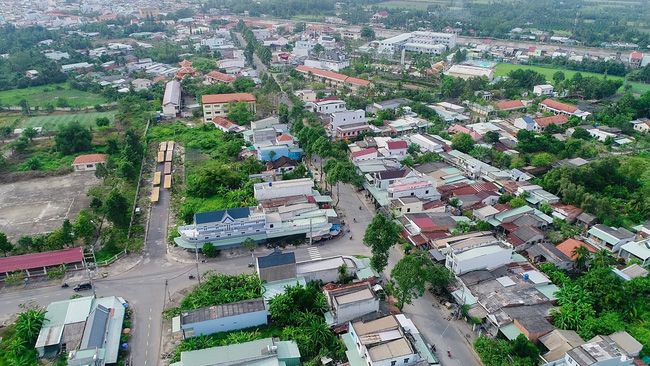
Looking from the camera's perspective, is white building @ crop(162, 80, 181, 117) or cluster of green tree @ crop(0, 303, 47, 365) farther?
white building @ crop(162, 80, 181, 117)

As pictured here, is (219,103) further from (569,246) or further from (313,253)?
(569,246)

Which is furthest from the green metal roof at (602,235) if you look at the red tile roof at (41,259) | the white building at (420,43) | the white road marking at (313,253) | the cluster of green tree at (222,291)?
the white building at (420,43)

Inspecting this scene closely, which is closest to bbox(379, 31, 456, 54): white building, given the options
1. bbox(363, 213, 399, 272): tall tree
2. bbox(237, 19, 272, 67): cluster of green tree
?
bbox(237, 19, 272, 67): cluster of green tree

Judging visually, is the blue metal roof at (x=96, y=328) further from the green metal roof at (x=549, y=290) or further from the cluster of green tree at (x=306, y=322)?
the green metal roof at (x=549, y=290)

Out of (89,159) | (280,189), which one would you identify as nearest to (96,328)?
(280,189)

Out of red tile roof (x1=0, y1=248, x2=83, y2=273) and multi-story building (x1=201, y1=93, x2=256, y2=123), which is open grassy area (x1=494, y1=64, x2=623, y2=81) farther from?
red tile roof (x1=0, y1=248, x2=83, y2=273)

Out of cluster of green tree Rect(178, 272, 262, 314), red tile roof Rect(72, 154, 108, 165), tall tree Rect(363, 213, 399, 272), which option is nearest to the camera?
cluster of green tree Rect(178, 272, 262, 314)
